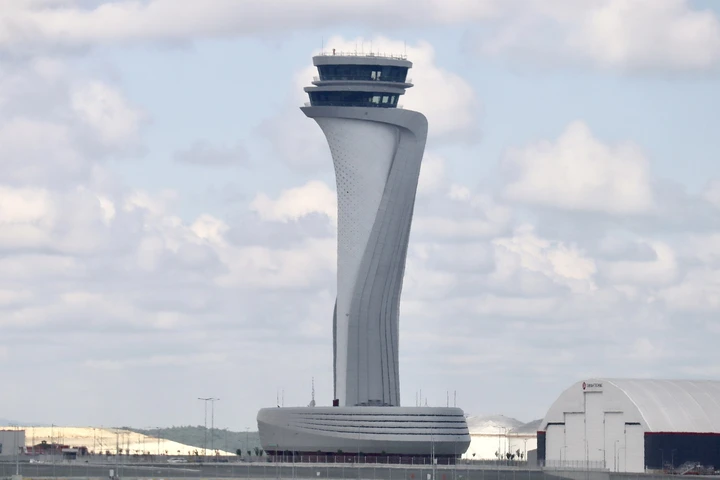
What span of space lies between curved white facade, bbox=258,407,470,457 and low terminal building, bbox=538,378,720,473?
35.4ft

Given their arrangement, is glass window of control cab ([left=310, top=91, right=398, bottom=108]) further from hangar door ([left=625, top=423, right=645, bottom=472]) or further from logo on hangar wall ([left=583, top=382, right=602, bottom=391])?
hangar door ([left=625, top=423, right=645, bottom=472])

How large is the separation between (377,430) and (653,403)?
29715mm

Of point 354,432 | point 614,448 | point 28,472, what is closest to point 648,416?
point 614,448

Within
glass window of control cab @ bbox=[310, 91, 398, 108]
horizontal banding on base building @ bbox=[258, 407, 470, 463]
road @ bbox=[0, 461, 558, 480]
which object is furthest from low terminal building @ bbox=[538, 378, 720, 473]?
glass window of control cab @ bbox=[310, 91, 398, 108]

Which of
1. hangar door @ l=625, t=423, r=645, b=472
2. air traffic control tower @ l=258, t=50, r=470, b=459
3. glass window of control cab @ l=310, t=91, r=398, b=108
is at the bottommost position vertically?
hangar door @ l=625, t=423, r=645, b=472

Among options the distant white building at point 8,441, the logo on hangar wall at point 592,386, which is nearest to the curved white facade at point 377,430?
the logo on hangar wall at point 592,386

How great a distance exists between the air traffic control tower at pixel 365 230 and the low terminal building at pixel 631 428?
1153 cm

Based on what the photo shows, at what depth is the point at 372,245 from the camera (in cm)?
18000

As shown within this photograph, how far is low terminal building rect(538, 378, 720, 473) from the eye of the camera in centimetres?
16588

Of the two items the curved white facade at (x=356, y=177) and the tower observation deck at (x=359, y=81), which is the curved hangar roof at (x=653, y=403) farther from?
the tower observation deck at (x=359, y=81)

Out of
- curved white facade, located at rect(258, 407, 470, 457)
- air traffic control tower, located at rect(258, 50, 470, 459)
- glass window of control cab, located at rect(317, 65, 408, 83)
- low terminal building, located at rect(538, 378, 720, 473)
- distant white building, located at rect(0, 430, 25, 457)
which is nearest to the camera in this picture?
low terminal building, located at rect(538, 378, 720, 473)

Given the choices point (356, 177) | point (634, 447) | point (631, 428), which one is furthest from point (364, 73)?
point (634, 447)

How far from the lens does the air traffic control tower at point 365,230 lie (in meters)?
178

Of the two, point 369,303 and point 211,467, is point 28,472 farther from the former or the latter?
point 369,303
